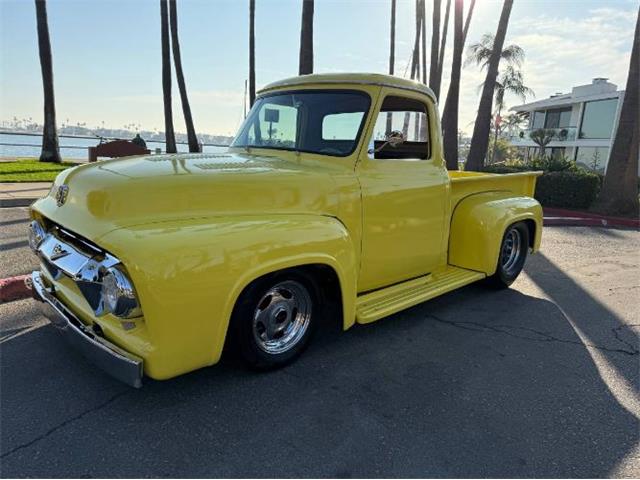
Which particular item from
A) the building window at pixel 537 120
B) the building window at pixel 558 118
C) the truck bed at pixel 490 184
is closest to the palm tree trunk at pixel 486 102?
the truck bed at pixel 490 184

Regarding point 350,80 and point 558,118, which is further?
point 558,118

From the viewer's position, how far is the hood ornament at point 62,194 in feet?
9.83

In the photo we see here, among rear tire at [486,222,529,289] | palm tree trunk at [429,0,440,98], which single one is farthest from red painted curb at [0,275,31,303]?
palm tree trunk at [429,0,440,98]

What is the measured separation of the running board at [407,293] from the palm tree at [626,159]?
9453 mm

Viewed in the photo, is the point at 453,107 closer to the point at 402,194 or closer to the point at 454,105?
the point at 454,105

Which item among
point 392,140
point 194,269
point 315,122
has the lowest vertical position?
point 194,269

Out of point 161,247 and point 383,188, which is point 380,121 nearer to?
point 383,188

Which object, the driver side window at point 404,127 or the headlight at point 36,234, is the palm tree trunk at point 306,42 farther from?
the headlight at point 36,234

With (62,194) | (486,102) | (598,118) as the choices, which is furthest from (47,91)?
(598,118)

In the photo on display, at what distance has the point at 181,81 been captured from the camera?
1867cm

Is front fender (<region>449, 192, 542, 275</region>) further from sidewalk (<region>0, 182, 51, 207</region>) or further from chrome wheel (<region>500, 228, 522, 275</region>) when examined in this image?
sidewalk (<region>0, 182, 51, 207</region>)

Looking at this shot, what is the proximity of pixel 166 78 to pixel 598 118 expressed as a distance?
3008cm

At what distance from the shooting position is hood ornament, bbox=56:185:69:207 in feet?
9.83

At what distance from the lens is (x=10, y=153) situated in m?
20.2
